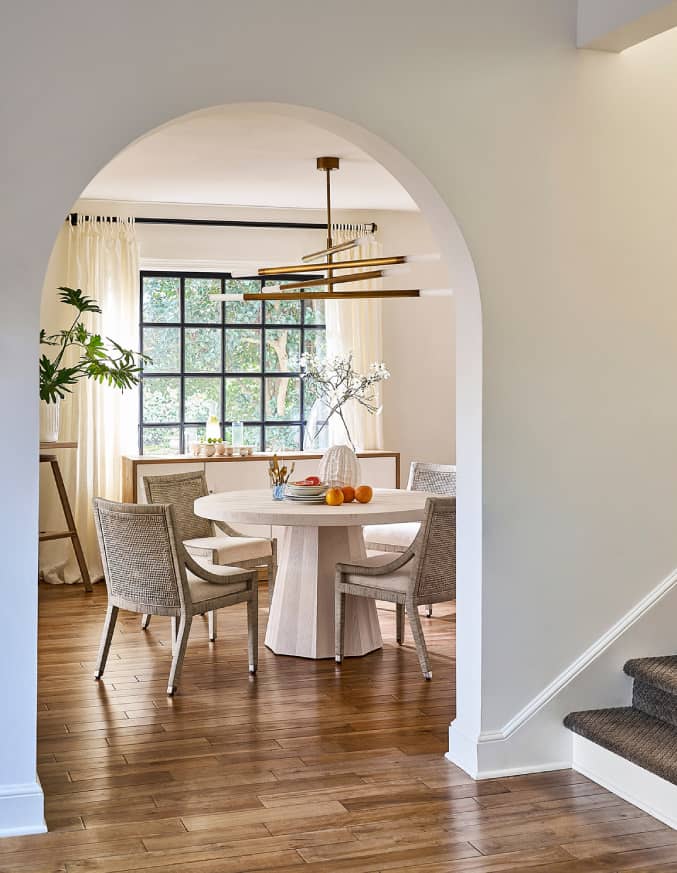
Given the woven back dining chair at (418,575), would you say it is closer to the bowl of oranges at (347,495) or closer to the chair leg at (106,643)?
the bowl of oranges at (347,495)

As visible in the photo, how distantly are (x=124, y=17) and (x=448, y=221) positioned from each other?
122cm

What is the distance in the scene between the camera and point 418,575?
5.00 metres

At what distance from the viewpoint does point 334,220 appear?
8.12m

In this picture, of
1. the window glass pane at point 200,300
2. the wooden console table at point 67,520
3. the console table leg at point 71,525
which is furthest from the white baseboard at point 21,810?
the window glass pane at point 200,300

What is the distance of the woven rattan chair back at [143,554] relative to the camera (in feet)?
15.4

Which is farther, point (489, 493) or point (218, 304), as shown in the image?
point (218, 304)

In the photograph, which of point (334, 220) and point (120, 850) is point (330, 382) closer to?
point (334, 220)

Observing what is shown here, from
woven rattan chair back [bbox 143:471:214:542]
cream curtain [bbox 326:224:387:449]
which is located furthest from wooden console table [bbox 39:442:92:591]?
cream curtain [bbox 326:224:387:449]

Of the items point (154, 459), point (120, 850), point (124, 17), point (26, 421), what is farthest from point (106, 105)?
point (154, 459)

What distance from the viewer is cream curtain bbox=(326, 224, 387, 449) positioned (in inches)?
318

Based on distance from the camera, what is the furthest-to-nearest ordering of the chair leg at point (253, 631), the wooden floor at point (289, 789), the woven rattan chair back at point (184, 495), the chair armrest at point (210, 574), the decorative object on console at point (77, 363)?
the decorative object on console at point (77, 363) < the woven rattan chair back at point (184, 495) < the chair leg at point (253, 631) < the chair armrest at point (210, 574) < the wooden floor at point (289, 789)

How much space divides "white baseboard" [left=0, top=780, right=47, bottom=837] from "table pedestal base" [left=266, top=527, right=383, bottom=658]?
227 cm

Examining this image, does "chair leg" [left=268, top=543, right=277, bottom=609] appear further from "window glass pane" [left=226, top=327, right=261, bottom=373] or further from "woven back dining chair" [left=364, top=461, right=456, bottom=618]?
"window glass pane" [left=226, top=327, right=261, bottom=373]

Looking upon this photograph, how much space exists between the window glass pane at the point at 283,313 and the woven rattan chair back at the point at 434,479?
1883 mm
